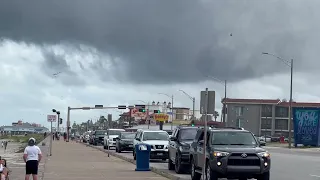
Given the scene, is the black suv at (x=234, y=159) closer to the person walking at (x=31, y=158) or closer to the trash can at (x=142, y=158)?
the person walking at (x=31, y=158)

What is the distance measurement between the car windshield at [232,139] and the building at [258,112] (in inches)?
4254

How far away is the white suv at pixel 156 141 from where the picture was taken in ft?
109

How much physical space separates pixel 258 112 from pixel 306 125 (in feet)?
192

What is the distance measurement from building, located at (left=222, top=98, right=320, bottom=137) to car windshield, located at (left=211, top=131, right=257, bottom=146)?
108061 mm

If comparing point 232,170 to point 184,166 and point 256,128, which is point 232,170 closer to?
point 184,166

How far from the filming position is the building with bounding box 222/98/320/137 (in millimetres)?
127875

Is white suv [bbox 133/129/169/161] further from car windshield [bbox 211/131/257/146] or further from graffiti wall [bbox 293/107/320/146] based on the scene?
graffiti wall [bbox 293/107/320/146]

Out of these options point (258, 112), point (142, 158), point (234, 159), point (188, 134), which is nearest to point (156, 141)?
point (188, 134)

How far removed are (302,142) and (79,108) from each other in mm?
36446

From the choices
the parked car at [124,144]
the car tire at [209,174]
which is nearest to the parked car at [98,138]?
the parked car at [124,144]

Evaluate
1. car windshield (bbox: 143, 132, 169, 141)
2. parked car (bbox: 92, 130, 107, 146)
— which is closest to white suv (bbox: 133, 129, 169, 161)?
car windshield (bbox: 143, 132, 169, 141)

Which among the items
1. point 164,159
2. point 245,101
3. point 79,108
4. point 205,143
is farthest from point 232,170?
point 245,101

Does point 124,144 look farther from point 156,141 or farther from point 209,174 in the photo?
point 209,174

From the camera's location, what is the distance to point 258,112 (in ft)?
420
